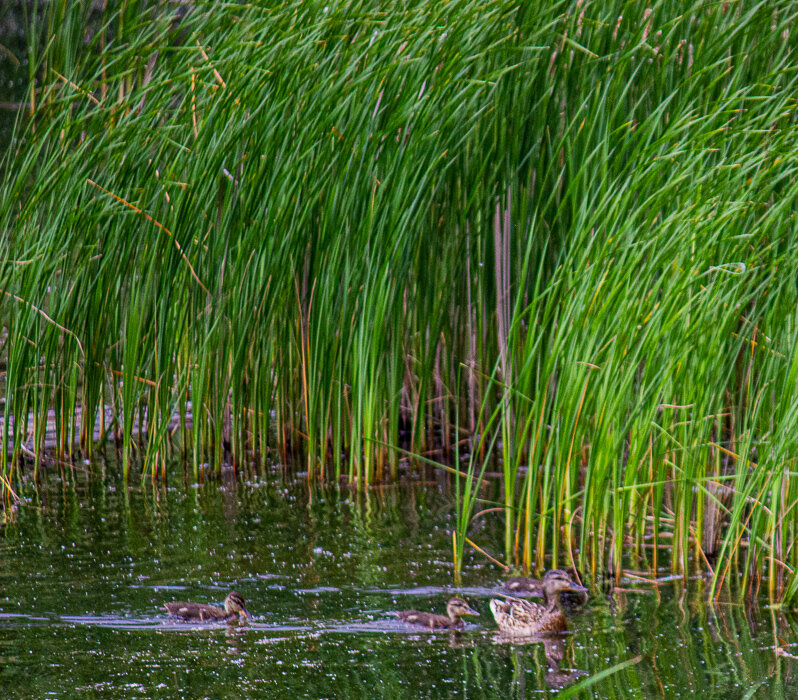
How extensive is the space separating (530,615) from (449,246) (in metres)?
2.49

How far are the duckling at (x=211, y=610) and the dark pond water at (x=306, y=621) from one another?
6 centimetres

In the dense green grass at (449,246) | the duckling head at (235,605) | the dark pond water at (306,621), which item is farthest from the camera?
the dense green grass at (449,246)

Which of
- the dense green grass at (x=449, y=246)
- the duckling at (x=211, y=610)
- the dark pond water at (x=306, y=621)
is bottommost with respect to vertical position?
the dark pond water at (x=306, y=621)

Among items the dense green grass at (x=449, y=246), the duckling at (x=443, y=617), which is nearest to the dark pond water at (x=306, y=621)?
the duckling at (x=443, y=617)

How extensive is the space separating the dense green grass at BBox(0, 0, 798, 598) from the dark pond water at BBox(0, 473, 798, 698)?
0.37 meters

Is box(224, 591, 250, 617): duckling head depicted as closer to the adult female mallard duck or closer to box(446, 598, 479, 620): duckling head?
box(446, 598, 479, 620): duckling head

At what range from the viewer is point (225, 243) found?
255 inches

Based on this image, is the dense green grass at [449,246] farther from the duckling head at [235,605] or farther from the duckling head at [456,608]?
the duckling head at [235,605]

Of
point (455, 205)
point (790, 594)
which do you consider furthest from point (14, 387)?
point (790, 594)

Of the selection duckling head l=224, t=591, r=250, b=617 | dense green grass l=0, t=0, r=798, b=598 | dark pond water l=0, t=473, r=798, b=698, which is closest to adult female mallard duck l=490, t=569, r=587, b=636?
dark pond water l=0, t=473, r=798, b=698

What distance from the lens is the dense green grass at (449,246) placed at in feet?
15.8

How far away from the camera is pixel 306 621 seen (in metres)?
4.65

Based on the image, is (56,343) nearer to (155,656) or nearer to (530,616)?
(155,656)

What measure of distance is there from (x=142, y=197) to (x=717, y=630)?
3477mm
